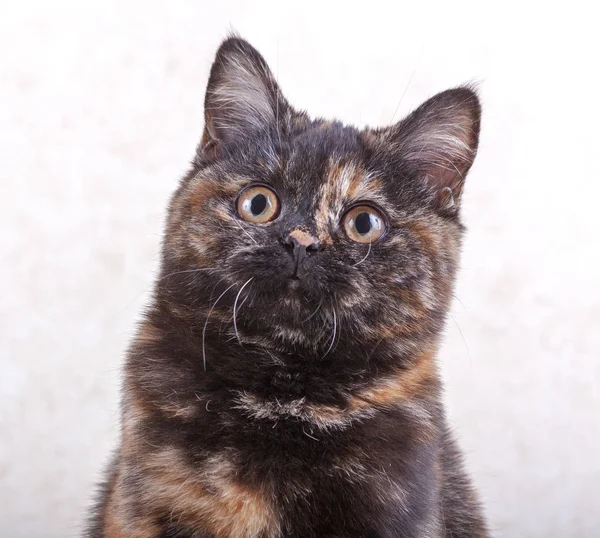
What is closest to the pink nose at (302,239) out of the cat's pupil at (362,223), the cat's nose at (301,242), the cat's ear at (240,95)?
the cat's nose at (301,242)

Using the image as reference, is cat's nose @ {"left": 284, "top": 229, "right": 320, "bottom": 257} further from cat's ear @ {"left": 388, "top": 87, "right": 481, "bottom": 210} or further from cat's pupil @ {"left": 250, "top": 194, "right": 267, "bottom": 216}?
cat's ear @ {"left": 388, "top": 87, "right": 481, "bottom": 210}

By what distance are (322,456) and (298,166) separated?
45cm

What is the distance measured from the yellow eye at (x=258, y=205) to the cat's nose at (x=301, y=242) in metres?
0.08

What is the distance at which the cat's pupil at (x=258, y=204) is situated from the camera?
1185mm

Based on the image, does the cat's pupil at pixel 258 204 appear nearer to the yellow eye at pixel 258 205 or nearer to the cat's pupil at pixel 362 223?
the yellow eye at pixel 258 205

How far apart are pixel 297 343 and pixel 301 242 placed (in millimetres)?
151

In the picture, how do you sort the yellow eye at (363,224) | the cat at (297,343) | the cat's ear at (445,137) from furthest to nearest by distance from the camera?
1. the cat's ear at (445,137)
2. the yellow eye at (363,224)
3. the cat at (297,343)

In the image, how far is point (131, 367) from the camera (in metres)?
1.19

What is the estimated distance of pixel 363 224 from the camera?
3.89 ft

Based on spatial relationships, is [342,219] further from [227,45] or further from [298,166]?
[227,45]

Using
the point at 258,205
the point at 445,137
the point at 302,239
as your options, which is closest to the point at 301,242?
the point at 302,239

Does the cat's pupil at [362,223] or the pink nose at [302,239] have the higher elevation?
the cat's pupil at [362,223]

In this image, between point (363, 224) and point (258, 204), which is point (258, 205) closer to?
point (258, 204)

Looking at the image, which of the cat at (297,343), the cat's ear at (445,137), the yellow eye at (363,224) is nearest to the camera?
the cat at (297,343)
